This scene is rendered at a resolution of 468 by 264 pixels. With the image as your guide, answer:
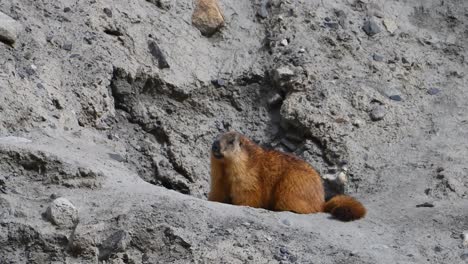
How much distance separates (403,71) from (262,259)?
4.31 metres

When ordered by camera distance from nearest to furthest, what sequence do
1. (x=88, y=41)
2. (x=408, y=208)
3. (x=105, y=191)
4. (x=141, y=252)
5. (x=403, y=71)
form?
(x=141, y=252) → (x=105, y=191) → (x=408, y=208) → (x=88, y=41) → (x=403, y=71)

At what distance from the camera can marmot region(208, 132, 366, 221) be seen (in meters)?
9.00

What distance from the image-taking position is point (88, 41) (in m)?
10.1

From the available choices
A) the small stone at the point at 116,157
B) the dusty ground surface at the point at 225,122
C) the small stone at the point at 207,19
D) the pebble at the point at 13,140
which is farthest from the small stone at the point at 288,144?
the pebble at the point at 13,140

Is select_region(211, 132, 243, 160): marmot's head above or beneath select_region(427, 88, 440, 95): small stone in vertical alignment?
beneath

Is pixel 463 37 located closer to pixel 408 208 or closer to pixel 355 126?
pixel 355 126

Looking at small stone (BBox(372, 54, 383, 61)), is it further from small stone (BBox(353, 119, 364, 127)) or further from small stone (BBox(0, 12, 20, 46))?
small stone (BBox(0, 12, 20, 46))

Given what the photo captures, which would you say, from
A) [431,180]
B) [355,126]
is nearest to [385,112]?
[355,126]

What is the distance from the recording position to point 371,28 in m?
11.3

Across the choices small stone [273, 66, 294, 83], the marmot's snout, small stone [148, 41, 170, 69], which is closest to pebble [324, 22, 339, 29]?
small stone [273, 66, 294, 83]

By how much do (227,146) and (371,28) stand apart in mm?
2954

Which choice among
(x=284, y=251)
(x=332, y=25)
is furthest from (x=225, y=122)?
(x=284, y=251)

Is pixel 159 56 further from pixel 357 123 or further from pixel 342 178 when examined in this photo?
pixel 342 178

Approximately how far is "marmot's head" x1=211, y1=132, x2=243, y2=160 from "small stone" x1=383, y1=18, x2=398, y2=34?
2.94 metres
